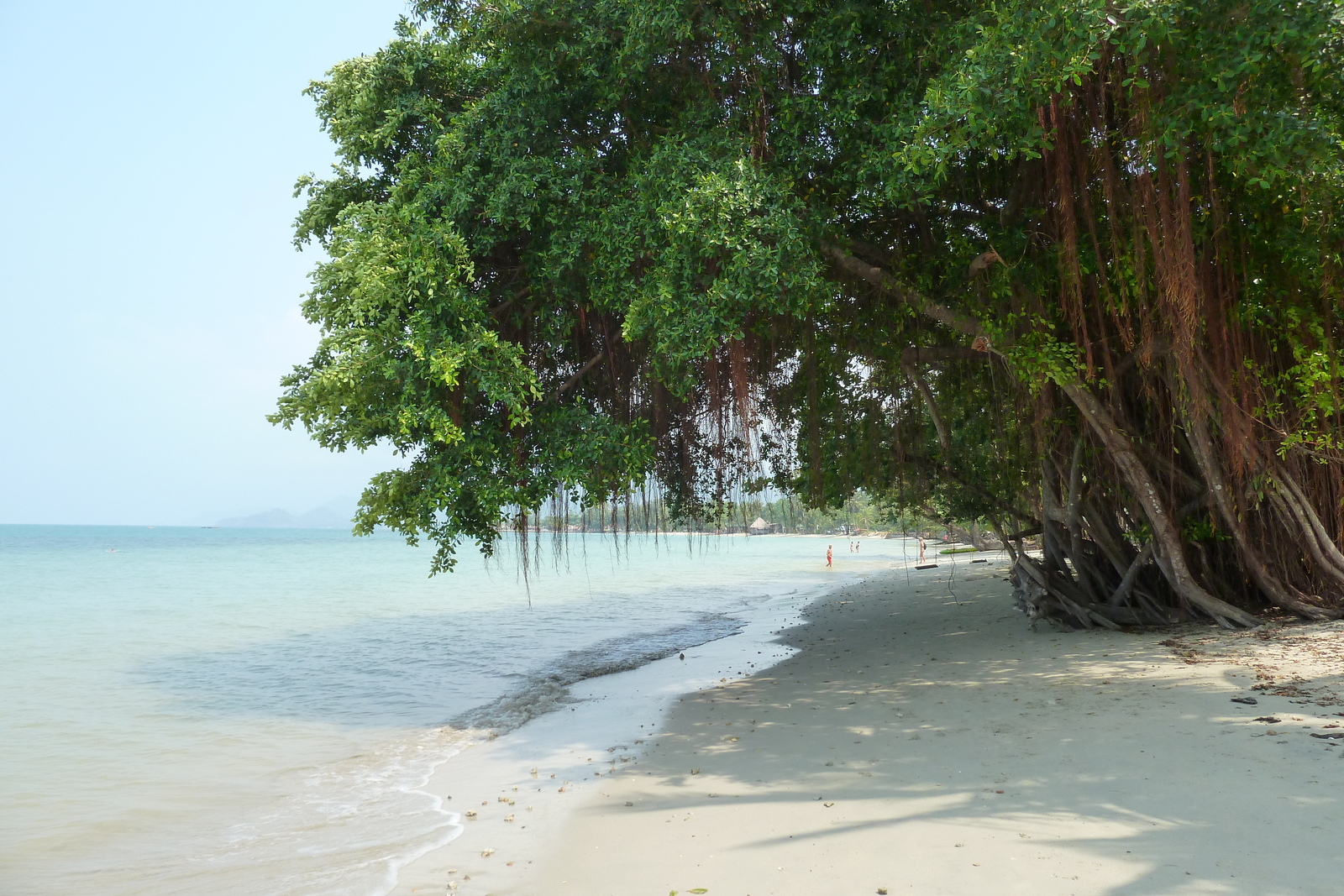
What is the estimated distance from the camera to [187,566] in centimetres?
4434

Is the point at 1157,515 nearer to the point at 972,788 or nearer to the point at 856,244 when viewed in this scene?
the point at 856,244

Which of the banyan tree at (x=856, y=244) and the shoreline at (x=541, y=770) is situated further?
the banyan tree at (x=856, y=244)

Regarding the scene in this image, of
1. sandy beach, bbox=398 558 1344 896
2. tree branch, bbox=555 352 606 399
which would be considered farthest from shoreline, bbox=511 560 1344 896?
tree branch, bbox=555 352 606 399

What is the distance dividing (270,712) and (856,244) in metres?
8.52

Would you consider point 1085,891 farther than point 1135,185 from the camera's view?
No

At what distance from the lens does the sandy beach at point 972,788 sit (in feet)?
11.5

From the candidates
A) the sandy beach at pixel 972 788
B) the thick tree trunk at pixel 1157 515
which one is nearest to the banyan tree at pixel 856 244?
the thick tree trunk at pixel 1157 515

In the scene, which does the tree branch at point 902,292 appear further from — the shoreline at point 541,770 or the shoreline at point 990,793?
the shoreline at point 541,770

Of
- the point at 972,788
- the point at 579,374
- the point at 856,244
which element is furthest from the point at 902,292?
the point at 972,788

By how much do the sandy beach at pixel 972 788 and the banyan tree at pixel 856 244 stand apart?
1.90 m

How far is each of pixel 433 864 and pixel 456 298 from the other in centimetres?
423

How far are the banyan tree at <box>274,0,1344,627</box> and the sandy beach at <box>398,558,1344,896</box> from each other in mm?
1902

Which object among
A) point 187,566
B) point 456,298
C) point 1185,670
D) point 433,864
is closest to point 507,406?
point 456,298

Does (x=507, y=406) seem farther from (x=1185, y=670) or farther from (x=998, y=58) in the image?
(x=1185, y=670)
